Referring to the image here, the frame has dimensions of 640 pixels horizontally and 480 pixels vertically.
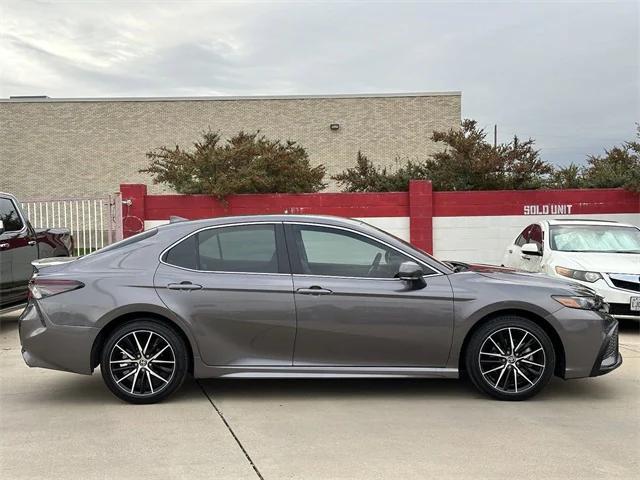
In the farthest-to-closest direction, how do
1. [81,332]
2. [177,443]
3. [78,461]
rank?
1. [81,332]
2. [177,443]
3. [78,461]

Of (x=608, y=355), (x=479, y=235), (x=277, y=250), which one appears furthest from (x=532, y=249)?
(x=277, y=250)

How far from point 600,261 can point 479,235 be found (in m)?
5.33

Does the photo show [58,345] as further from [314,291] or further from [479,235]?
[479,235]

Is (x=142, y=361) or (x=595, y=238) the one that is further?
(x=595, y=238)

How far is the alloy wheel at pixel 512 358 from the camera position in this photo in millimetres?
5031

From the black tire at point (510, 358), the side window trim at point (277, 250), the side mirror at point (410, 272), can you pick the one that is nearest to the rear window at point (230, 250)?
the side window trim at point (277, 250)

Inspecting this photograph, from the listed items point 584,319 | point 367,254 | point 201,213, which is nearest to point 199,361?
point 367,254

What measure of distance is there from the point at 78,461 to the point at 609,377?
16.1 ft

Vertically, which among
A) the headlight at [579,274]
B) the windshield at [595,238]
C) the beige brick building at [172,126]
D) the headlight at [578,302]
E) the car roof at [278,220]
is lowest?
the headlight at [579,274]

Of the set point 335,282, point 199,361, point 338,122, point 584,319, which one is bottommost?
point 199,361

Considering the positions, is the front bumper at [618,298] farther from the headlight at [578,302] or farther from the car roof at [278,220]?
the car roof at [278,220]

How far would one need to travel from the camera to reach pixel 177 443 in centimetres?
417

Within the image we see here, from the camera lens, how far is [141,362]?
197 inches

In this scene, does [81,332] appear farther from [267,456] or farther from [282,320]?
[267,456]
